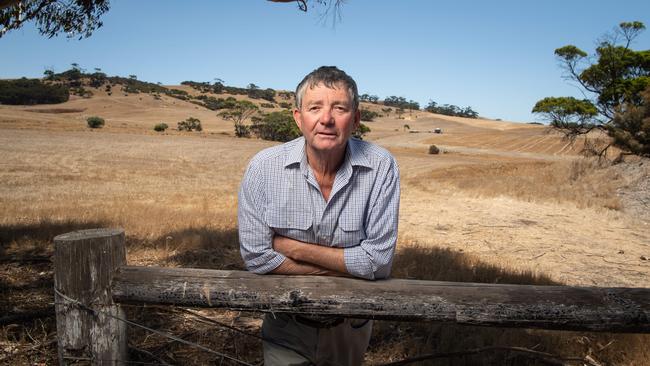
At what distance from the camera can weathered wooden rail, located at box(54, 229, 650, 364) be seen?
6.53 ft

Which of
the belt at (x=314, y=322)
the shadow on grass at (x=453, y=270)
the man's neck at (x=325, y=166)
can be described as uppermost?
the man's neck at (x=325, y=166)

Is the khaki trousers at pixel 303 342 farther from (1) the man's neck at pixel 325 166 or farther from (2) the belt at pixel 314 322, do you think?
(1) the man's neck at pixel 325 166

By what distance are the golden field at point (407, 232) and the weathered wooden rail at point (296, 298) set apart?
706 millimetres

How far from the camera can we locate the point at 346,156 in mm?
2393

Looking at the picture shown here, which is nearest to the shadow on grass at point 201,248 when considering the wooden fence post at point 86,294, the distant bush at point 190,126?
the wooden fence post at point 86,294

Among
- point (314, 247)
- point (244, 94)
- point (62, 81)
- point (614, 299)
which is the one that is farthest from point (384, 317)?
point (244, 94)

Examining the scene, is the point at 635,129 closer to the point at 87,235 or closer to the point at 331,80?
the point at 331,80

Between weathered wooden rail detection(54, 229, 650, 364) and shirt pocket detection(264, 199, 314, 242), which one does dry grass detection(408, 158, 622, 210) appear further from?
shirt pocket detection(264, 199, 314, 242)

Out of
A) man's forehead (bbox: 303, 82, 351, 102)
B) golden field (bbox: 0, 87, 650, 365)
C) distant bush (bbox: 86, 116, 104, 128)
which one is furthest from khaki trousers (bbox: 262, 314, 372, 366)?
distant bush (bbox: 86, 116, 104, 128)

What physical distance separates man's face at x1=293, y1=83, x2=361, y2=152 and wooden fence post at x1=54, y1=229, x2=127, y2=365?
1.07 meters

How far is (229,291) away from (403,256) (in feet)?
17.3

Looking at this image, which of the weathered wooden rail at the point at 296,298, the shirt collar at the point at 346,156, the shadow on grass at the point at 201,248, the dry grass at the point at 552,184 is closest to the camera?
the weathered wooden rail at the point at 296,298

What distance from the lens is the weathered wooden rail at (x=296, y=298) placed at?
199 cm

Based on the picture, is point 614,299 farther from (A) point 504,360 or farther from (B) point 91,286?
(B) point 91,286
